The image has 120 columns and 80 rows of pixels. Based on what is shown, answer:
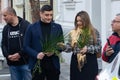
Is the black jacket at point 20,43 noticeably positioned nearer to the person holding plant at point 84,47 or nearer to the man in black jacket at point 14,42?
the man in black jacket at point 14,42

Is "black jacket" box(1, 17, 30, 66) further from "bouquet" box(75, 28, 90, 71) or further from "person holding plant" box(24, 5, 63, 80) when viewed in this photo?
"bouquet" box(75, 28, 90, 71)

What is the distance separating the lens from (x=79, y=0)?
15180mm

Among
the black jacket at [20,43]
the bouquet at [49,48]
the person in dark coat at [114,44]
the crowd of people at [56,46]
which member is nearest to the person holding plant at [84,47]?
the crowd of people at [56,46]

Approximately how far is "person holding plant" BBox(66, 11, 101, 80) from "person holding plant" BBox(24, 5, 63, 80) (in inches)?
10.6

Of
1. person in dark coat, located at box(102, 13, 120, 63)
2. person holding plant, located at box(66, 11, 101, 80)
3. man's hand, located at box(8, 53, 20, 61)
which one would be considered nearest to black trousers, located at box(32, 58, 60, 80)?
person holding plant, located at box(66, 11, 101, 80)

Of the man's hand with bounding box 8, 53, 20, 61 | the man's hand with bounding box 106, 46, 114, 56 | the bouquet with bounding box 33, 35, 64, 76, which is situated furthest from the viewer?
the man's hand with bounding box 8, 53, 20, 61

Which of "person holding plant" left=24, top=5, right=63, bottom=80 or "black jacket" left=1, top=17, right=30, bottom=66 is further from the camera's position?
"black jacket" left=1, top=17, right=30, bottom=66

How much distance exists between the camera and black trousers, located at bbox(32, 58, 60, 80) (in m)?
7.48

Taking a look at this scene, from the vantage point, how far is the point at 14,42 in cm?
845

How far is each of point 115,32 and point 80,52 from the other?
0.88 metres

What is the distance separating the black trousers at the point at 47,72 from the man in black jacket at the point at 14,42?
3.13 feet

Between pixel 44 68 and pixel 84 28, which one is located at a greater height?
pixel 84 28

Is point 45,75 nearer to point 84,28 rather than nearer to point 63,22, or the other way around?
point 84,28

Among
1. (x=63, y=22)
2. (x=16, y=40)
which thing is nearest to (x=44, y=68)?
(x=16, y=40)
